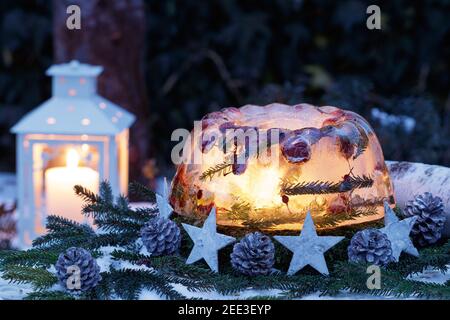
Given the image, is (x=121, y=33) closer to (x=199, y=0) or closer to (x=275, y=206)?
(x=199, y=0)

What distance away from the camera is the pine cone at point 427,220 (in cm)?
159

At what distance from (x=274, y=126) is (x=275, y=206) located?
195 millimetres

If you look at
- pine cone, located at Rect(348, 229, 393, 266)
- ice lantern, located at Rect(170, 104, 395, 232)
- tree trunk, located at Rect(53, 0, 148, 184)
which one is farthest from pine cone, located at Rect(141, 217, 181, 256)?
tree trunk, located at Rect(53, 0, 148, 184)

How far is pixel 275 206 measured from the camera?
4.84 ft

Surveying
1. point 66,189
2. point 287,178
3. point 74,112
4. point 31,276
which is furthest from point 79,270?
point 74,112

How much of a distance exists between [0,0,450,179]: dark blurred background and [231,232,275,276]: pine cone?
2.71 m

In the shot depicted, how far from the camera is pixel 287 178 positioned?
4.85 ft

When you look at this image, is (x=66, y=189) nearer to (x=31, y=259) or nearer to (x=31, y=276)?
(x=31, y=259)

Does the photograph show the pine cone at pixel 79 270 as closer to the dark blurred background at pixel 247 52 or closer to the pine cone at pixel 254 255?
the pine cone at pixel 254 255

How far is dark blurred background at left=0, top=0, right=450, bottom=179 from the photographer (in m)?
4.27

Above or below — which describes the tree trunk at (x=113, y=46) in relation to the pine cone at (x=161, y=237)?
above

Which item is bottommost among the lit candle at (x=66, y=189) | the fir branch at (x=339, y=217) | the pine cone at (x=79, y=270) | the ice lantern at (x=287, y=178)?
the lit candle at (x=66, y=189)

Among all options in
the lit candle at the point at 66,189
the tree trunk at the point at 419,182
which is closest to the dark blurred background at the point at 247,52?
the lit candle at the point at 66,189

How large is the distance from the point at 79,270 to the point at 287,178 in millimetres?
397
